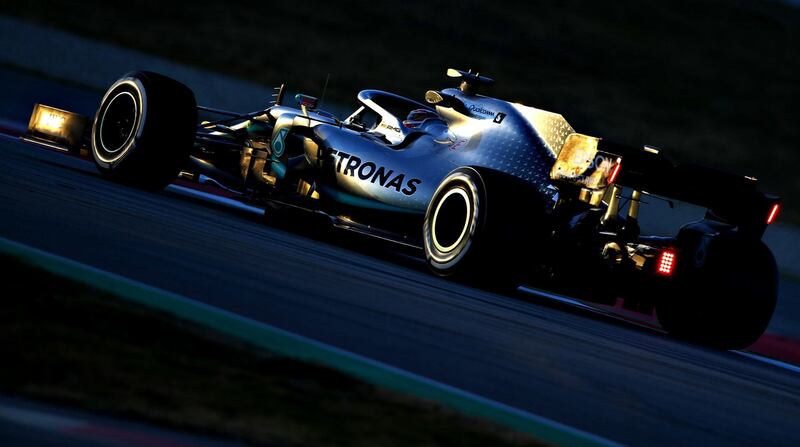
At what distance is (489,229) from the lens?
25.3 feet

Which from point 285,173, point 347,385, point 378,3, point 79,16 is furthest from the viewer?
point 378,3

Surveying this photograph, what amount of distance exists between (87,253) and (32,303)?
4.38 feet

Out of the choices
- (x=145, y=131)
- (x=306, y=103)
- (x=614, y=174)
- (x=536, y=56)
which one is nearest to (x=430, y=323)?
(x=614, y=174)

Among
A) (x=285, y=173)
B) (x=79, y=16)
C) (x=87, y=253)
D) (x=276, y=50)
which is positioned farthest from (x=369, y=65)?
(x=87, y=253)

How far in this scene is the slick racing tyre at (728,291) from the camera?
814cm

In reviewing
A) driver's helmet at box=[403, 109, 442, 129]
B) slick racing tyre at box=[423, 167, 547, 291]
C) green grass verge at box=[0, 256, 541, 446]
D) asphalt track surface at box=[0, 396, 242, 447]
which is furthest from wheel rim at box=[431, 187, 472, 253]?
asphalt track surface at box=[0, 396, 242, 447]

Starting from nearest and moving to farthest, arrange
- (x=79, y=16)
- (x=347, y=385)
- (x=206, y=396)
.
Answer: (x=206, y=396)
(x=347, y=385)
(x=79, y=16)

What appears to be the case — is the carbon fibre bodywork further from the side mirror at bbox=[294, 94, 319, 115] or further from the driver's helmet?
the side mirror at bbox=[294, 94, 319, 115]

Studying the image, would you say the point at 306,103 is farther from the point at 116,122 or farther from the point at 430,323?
the point at 430,323

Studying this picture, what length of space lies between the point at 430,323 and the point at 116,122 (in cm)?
447

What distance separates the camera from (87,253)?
19.6 feet

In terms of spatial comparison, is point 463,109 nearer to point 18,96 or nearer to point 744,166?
point 18,96

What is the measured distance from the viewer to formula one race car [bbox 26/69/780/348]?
7809 mm

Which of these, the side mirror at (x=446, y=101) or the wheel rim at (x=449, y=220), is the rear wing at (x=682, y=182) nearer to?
the wheel rim at (x=449, y=220)
